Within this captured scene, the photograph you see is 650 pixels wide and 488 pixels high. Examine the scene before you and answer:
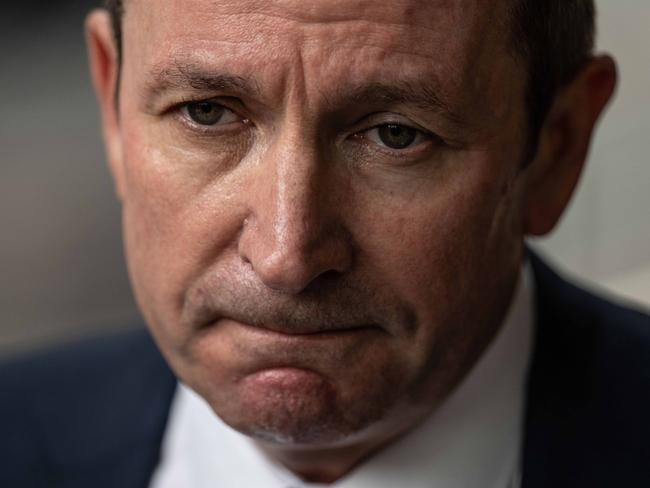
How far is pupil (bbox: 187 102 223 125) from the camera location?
4.87 ft

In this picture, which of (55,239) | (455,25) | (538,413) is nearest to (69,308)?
(55,239)

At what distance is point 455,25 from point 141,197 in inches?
17.0

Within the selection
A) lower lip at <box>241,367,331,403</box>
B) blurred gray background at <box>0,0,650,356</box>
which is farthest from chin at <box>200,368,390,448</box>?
blurred gray background at <box>0,0,650,356</box>

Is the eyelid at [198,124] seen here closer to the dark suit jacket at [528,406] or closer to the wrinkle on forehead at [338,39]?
the wrinkle on forehead at [338,39]

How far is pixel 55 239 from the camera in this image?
468cm

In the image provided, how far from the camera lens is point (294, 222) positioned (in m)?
1.38

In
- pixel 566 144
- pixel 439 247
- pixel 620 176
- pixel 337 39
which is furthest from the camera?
pixel 620 176

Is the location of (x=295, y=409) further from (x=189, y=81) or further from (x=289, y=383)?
(x=189, y=81)

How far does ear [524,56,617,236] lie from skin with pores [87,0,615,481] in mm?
58

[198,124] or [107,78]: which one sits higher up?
[198,124]

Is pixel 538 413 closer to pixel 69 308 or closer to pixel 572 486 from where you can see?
pixel 572 486

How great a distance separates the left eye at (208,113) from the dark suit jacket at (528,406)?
59cm

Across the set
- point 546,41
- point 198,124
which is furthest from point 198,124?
point 546,41

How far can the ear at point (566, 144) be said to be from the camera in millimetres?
1649
